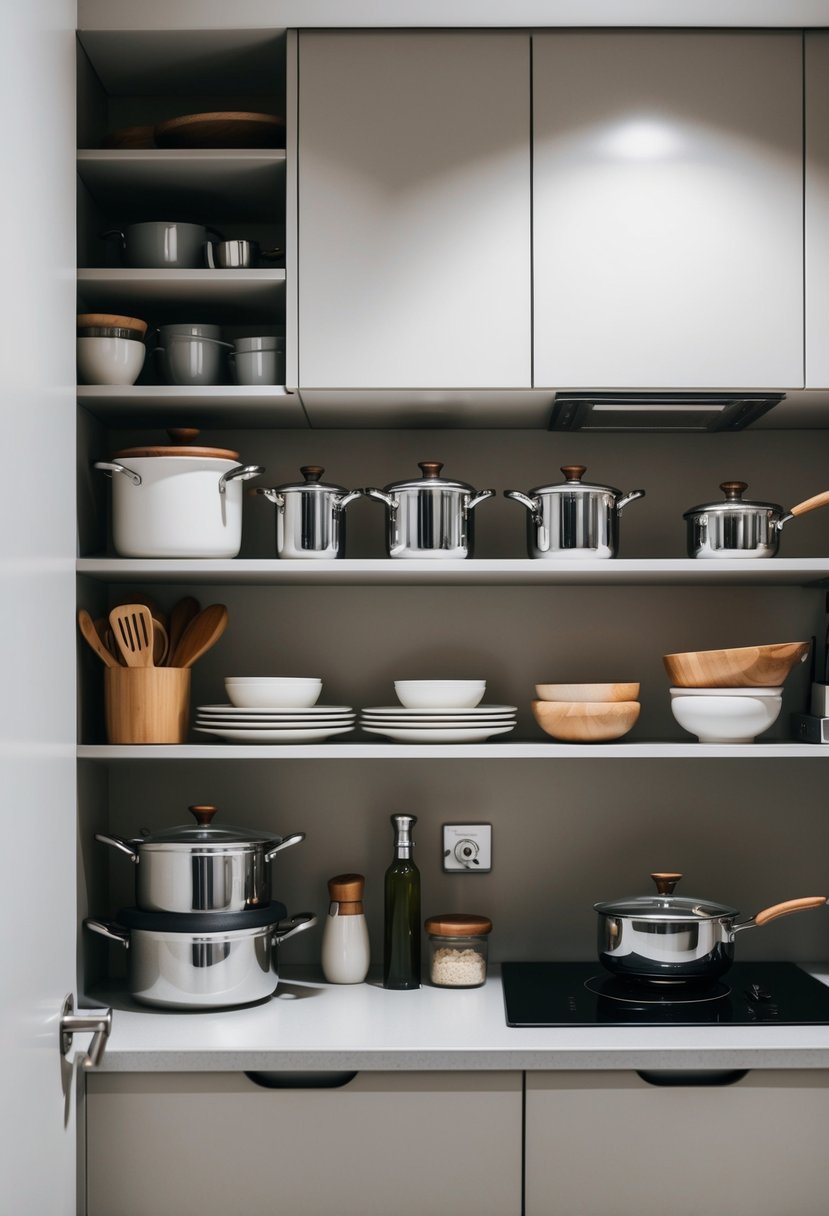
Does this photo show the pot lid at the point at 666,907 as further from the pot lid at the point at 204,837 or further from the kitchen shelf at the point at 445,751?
the pot lid at the point at 204,837

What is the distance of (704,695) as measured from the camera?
203 centimetres

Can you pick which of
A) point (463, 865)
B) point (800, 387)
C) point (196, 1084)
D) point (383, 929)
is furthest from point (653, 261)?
point (196, 1084)

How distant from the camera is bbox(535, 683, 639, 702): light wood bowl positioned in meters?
2.04

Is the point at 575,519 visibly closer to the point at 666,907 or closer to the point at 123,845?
the point at 666,907

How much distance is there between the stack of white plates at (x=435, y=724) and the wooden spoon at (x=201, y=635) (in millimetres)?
320

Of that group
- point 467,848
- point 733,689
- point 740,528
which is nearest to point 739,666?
point 733,689

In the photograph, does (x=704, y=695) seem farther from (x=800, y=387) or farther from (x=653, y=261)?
(x=653, y=261)

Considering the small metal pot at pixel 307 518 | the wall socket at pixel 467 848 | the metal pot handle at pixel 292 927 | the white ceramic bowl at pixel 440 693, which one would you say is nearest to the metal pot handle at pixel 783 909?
the wall socket at pixel 467 848

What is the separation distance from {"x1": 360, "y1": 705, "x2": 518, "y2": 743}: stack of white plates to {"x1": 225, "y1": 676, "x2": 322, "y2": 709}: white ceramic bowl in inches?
4.9

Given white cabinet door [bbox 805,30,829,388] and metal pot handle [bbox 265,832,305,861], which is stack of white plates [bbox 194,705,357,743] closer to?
metal pot handle [bbox 265,832,305,861]

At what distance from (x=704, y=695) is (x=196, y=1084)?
3.40 feet

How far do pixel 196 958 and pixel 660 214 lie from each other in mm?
1438

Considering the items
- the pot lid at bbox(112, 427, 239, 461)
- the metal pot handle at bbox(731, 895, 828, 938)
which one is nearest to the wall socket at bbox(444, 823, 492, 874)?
the metal pot handle at bbox(731, 895, 828, 938)

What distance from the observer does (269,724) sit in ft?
6.59
